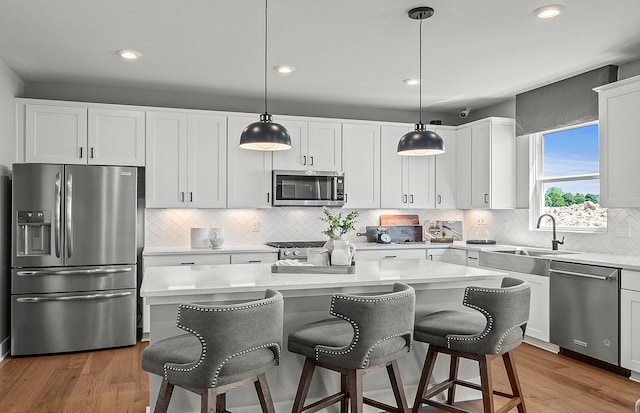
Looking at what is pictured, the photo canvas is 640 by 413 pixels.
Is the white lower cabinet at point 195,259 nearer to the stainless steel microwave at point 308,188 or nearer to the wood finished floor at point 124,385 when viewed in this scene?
the wood finished floor at point 124,385

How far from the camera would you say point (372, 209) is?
20.0ft

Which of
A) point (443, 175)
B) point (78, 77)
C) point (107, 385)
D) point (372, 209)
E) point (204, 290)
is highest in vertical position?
point (78, 77)

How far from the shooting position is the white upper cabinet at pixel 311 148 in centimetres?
550

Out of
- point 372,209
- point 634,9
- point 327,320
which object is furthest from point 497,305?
point 372,209

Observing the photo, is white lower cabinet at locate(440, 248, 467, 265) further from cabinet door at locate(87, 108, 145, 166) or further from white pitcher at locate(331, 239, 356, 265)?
cabinet door at locate(87, 108, 145, 166)

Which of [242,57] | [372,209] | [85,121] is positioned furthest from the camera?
[372,209]

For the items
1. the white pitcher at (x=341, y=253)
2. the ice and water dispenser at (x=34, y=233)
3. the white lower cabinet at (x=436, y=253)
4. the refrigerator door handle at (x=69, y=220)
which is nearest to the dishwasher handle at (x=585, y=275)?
the white lower cabinet at (x=436, y=253)

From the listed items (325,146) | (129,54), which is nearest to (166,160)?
(129,54)

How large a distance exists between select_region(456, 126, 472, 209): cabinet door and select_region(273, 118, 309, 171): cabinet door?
1954 millimetres

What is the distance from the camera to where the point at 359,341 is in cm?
229

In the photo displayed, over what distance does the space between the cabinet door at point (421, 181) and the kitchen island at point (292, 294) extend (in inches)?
106

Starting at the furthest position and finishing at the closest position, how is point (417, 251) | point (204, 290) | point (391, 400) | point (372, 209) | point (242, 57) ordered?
point (372, 209) → point (417, 251) → point (242, 57) → point (391, 400) → point (204, 290)

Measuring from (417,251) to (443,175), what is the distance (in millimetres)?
1113

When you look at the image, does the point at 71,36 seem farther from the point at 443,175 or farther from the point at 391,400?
the point at 443,175
